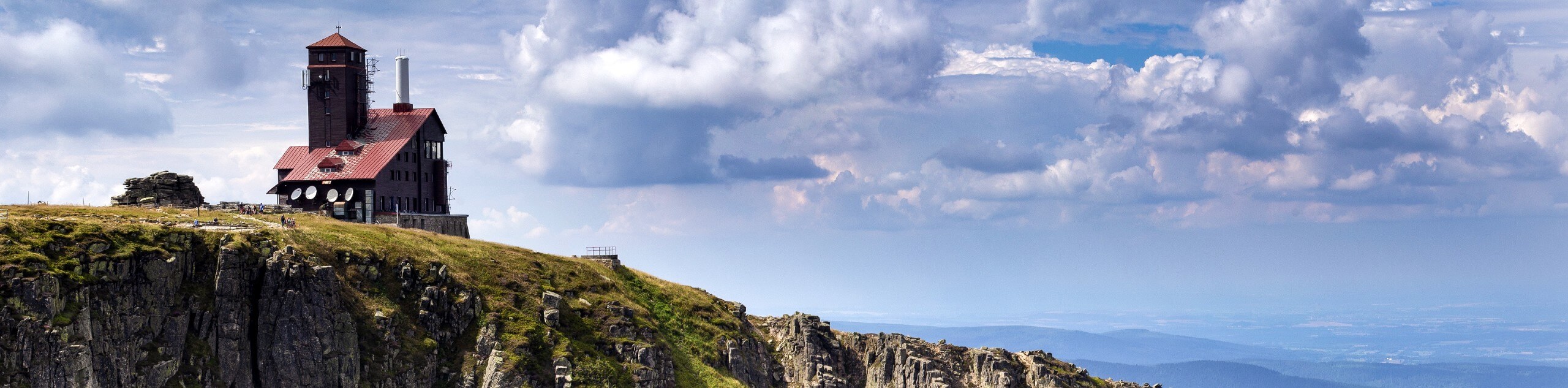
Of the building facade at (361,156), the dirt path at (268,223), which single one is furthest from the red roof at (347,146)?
the dirt path at (268,223)

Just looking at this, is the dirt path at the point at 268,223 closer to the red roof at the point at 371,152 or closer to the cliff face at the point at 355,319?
the cliff face at the point at 355,319

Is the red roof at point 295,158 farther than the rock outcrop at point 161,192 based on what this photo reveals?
Yes

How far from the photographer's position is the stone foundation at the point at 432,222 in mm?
160250

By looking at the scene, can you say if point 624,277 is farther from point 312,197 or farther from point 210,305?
point 210,305

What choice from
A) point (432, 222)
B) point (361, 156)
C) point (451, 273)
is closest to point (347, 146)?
point (361, 156)

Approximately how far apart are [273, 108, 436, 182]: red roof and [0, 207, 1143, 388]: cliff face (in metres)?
20.1

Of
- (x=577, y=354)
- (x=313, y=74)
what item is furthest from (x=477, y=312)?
(x=313, y=74)

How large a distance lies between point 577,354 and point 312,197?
48858 mm

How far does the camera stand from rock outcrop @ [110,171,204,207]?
143 metres

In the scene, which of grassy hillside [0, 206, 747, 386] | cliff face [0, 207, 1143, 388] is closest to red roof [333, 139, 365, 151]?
grassy hillside [0, 206, 747, 386]

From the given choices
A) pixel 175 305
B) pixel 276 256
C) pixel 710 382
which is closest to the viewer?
pixel 175 305

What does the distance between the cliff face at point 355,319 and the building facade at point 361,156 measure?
18103 mm

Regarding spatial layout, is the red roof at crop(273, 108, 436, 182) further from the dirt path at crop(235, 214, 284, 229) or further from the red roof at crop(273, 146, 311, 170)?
the dirt path at crop(235, 214, 284, 229)

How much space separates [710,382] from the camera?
457 feet
